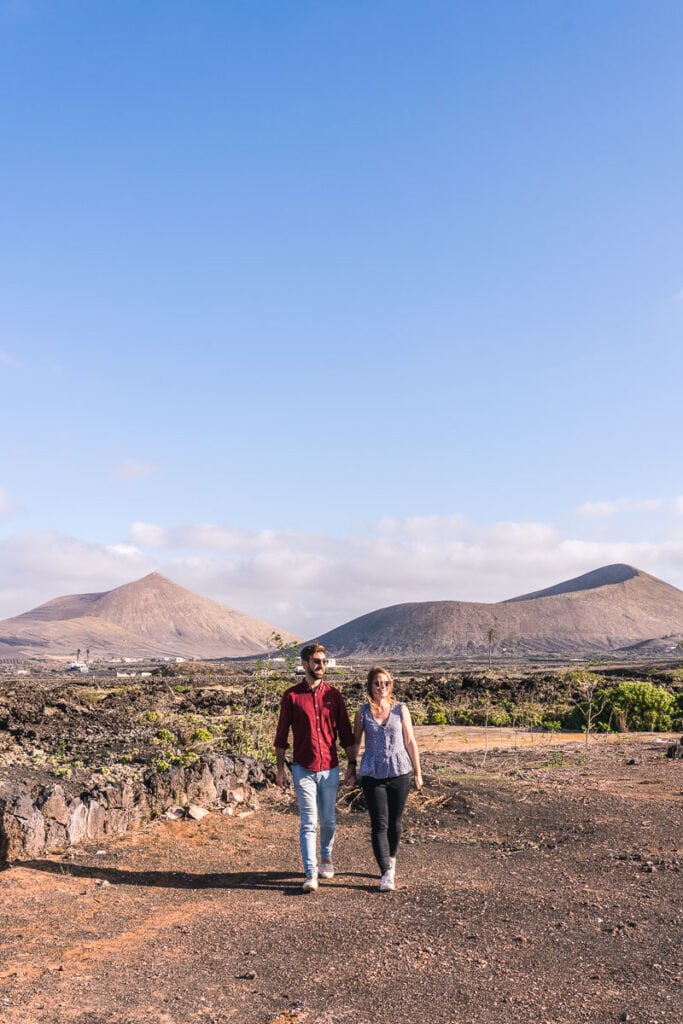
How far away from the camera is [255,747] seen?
48.0 feet

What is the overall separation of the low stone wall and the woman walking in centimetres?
344

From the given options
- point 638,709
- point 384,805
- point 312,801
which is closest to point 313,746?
point 312,801

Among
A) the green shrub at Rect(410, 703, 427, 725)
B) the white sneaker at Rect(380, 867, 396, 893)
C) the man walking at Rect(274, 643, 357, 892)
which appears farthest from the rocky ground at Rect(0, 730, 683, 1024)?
the green shrub at Rect(410, 703, 427, 725)

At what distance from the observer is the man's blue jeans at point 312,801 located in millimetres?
6840

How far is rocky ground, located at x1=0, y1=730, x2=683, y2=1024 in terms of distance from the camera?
16.3 feet

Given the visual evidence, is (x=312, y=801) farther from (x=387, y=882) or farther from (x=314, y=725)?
(x=387, y=882)

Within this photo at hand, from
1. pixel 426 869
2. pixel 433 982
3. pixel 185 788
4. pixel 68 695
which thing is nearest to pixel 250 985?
pixel 433 982

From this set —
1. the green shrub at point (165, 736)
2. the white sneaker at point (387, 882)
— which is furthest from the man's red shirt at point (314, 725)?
the green shrub at point (165, 736)

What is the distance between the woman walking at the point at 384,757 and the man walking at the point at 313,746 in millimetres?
150

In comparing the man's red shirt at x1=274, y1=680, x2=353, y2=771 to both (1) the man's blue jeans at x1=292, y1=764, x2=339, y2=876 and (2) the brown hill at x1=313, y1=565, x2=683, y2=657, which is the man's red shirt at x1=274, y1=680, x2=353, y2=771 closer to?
(1) the man's blue jeans at x1=292, y1=764, x2=339, y2=876

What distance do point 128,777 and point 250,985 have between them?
5.44m

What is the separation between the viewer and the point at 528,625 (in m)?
165

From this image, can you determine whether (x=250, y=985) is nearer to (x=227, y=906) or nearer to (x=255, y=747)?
(x=227, y=906)

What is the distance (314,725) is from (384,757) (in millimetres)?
589
